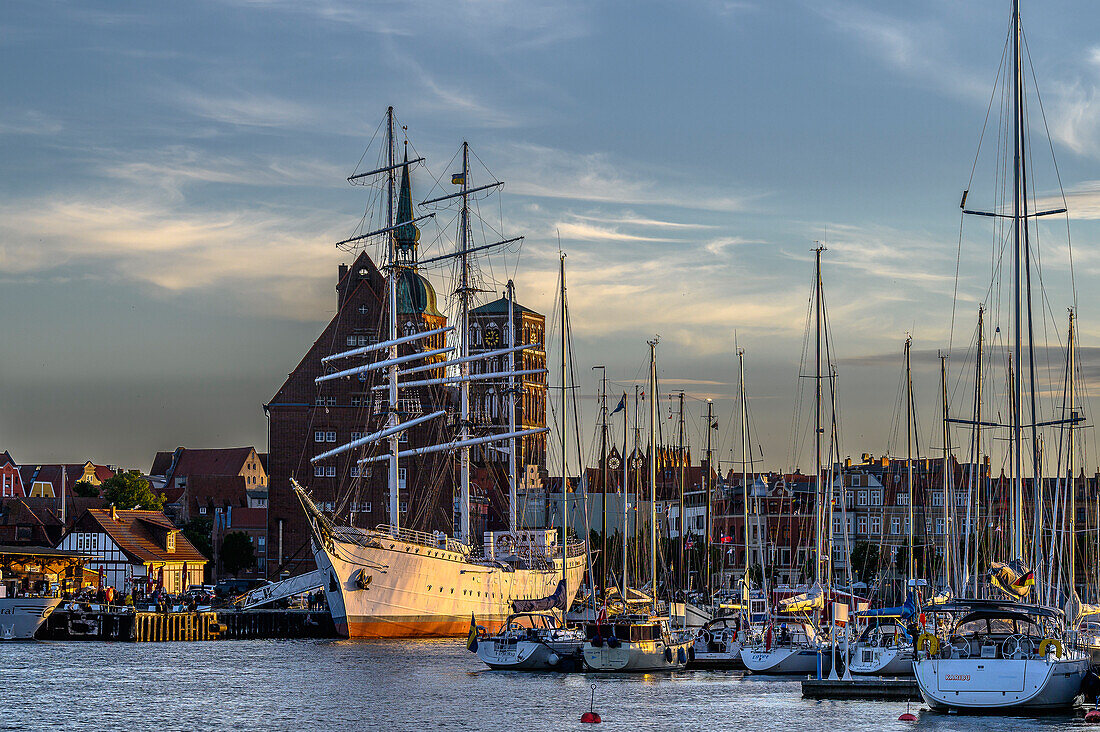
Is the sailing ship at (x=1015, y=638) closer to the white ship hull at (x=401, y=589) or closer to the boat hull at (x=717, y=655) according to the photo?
the boat hull at (x=717, y=655)

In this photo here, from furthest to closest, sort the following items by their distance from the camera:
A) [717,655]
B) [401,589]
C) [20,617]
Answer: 1. [20,617]
2. [401,589]
3. [717,655]

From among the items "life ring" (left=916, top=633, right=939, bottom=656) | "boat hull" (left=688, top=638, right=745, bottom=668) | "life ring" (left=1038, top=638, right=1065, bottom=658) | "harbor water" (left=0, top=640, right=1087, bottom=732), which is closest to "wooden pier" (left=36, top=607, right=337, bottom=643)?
"harbor water" (left=0, top=640, right=1087, bottom=732)

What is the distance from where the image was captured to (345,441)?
139m

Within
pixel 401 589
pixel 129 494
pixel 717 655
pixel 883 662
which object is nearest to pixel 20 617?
pixel 401 589

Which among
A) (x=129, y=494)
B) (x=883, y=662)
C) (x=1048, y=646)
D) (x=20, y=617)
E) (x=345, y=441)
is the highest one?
(x=345, y=441)

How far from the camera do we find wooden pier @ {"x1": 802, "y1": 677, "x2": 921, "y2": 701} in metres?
53.3

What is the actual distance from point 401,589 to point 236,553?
6857cm

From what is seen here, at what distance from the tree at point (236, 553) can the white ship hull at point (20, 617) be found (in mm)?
61287

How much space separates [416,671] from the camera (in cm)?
7025

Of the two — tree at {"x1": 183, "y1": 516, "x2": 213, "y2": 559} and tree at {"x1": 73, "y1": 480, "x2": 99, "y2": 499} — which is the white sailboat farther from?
tree at {"x1": 73, "y1": 480, "x2": 99, "y2": 499}

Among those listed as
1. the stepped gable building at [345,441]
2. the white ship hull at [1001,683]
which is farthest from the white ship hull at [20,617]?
the white ship hull at [1001,683]

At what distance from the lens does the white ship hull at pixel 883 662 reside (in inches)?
2333

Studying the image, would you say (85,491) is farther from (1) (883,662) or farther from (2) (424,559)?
(1) (883,662)

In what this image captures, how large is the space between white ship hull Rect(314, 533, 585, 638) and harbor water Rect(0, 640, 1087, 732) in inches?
577
